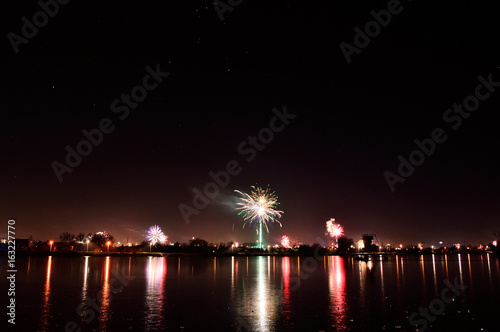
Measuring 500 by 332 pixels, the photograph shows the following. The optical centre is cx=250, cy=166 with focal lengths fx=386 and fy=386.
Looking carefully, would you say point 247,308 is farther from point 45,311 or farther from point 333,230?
point 333,230

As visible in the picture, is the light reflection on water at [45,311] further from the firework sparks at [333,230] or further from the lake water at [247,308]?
the firework sparks at [333,230]

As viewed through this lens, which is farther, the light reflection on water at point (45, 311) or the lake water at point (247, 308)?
the lake water at point (247, 308)

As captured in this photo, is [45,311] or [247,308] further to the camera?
[247,308]

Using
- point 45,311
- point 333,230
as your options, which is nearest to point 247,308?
point 45,311

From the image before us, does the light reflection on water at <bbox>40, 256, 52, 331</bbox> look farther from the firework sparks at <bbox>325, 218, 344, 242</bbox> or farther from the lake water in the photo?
the firework sparks at <bbox>325, 218, 344, 242</bbox>

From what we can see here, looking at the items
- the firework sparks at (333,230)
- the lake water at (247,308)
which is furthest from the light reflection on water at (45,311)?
the firework sparks at (333,230)

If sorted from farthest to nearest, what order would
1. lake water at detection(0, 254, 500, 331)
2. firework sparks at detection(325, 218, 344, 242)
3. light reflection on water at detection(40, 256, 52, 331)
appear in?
firework sparks at detection(325, 218, 344, 242) < lake water at detection(0, 254, 500, 331) < light reflection on water at detection(40, 256, 52, 331)

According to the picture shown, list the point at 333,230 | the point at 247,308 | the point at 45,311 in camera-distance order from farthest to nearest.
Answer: the point at 333,230, the point at 247,308, the point at 45,311

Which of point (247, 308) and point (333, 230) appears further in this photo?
point (333, 230)

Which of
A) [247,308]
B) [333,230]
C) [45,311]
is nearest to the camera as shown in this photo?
[45,311]

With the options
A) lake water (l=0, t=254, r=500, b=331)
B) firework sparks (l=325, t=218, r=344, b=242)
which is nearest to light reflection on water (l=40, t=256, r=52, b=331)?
lake water (l=0, t=254, r=500, b=331)

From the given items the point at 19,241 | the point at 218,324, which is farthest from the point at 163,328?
the point at 19,241

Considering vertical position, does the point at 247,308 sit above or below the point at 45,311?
below

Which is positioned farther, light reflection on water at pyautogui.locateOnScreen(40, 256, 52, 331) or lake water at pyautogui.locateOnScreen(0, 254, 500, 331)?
lake water at pyautogui.locateOnScreen(0, 254, 500, 331)
